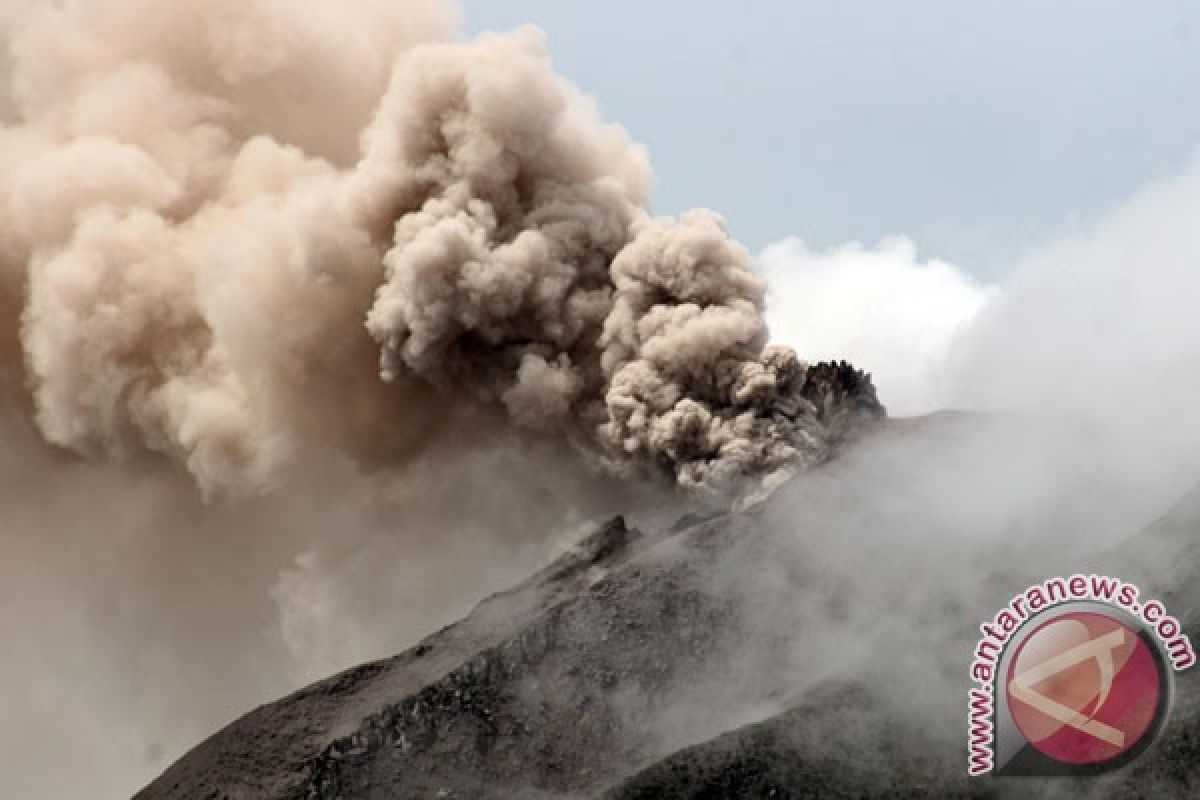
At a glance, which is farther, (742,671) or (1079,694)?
(742,671)

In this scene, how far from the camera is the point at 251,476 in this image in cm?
3934

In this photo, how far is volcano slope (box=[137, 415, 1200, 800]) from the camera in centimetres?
1856

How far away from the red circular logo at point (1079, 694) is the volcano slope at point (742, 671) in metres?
0.43

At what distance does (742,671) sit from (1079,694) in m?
6.83

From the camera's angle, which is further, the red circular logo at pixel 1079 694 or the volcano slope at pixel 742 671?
the volcano slope at pixel 742 671

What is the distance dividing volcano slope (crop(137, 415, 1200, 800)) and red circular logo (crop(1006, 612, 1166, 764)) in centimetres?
43

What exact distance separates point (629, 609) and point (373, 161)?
61.0 ft

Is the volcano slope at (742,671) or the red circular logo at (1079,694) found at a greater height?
the volcano slope at (742,671)

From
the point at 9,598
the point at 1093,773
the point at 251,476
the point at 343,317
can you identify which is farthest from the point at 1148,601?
the point at 9,598

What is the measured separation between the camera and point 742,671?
22719 millimetres

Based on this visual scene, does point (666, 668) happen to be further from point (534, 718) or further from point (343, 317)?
point (343, 317)

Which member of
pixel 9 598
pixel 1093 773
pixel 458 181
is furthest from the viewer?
pixel 9 598

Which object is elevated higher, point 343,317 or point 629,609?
point 343,317

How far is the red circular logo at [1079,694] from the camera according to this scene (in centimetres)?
1722
